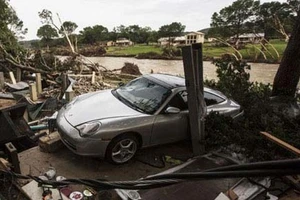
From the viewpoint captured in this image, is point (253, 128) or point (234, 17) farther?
point (234, 17)

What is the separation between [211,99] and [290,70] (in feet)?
9.07

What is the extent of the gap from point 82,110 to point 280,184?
359cm

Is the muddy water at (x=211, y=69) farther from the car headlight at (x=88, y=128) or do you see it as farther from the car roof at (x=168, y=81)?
the car headlight at (x=88, y=128)

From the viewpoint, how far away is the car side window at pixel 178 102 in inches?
192

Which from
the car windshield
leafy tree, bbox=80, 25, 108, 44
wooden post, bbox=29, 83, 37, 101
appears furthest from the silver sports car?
leafy tree, bbox=80, 25, 108, 44

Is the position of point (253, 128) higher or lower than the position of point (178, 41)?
higher

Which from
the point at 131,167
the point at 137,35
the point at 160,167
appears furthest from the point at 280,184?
the point at 137,35

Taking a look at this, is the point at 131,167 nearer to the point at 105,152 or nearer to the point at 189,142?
the point at 105,152

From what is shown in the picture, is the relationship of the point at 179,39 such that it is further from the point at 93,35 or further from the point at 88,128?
the point at 88,128

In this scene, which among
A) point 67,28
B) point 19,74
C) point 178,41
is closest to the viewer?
point 19,74

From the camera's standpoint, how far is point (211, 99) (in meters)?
5.53

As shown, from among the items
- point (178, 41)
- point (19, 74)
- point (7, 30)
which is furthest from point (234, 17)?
point (19, 74)

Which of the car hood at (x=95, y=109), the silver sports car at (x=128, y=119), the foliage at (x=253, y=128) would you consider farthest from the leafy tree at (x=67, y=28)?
the foliage at (x=253, y=128)

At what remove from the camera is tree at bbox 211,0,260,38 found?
157 feet
